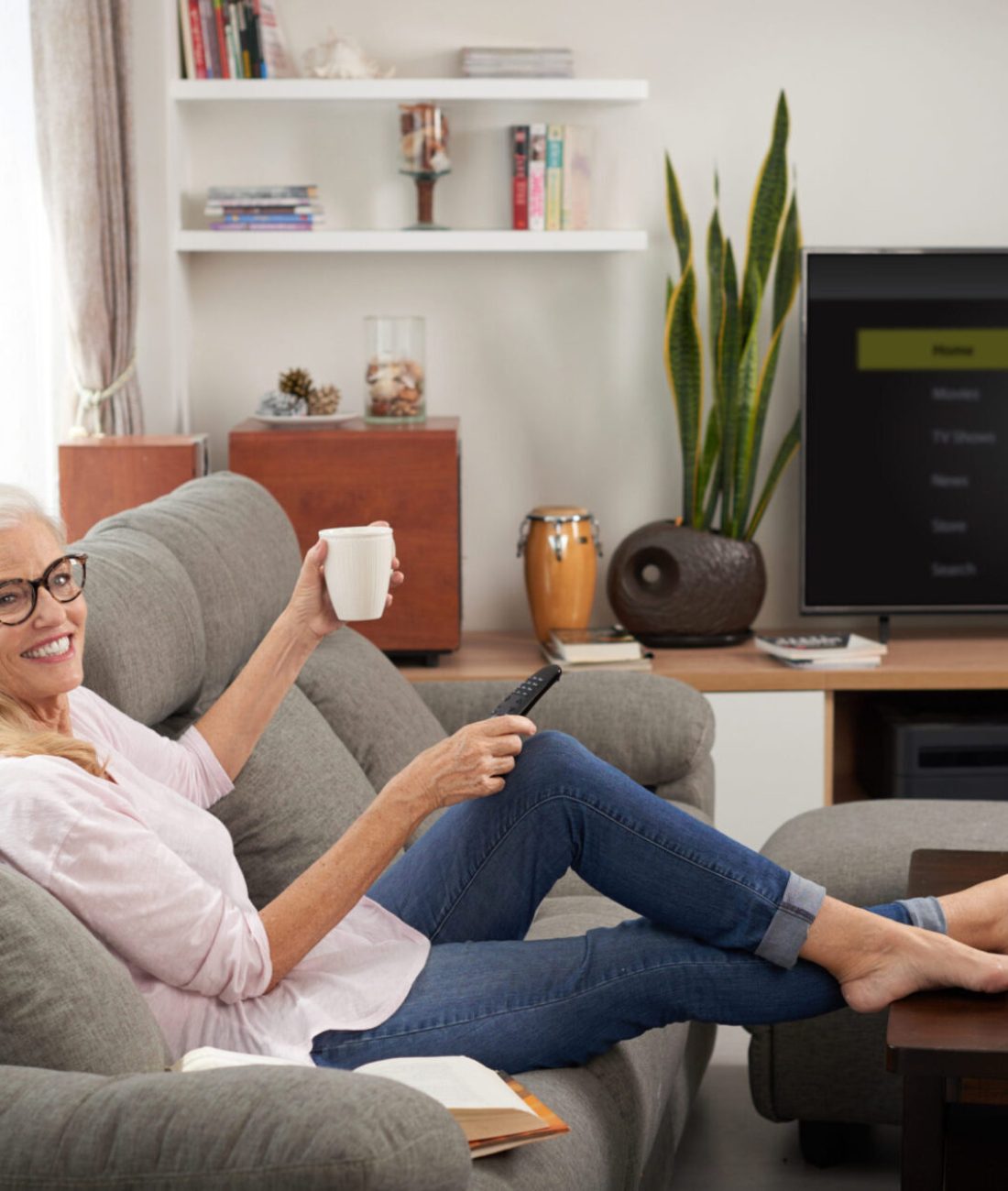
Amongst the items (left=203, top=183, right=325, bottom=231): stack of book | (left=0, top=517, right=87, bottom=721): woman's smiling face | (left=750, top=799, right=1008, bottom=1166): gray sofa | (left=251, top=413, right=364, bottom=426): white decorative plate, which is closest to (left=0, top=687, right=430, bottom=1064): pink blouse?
(left=0, top=517, right=87, bottom=721): woman's smiling face

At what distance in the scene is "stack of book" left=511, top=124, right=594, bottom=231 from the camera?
383 cm

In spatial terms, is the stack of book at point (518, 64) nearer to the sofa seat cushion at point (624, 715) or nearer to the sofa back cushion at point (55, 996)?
the sofa seat cushion at point (624, 715)

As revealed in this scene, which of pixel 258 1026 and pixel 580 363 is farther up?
pixel 580 363

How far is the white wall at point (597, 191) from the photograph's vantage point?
13.0 ft

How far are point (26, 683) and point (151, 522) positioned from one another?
0.84 metres

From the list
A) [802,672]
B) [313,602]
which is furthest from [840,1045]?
[802,672]

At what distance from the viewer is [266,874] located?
2.26m

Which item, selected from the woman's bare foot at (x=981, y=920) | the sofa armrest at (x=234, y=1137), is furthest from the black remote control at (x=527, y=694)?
the sofa armrest at (x=234, y=1137)

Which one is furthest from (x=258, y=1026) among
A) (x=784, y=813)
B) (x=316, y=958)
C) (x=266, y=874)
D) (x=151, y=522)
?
(x=784, y=813)

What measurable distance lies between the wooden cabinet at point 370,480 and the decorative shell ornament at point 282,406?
4.3 inches

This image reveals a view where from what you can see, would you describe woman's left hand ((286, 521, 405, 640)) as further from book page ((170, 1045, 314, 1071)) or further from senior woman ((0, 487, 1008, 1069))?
book page ((170, 1045, 314, 1071))

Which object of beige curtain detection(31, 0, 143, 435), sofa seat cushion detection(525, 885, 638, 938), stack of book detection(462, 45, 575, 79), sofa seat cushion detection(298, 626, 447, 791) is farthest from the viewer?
stack of book detection(462, 45, 575, 79)

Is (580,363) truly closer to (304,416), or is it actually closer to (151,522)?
(304,416)

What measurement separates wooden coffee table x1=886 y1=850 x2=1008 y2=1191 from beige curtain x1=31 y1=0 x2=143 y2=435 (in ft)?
7.58
